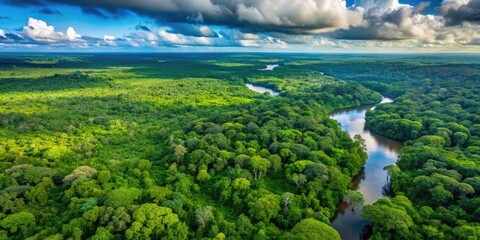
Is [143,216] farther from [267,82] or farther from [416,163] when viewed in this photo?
[267,82]

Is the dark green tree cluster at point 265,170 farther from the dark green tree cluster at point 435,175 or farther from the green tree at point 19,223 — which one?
the green tree at point 19,223

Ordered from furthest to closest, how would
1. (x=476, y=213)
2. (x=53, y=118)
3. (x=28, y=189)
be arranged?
1. (x=53, y=118)
2. (x=28, y=189)
3. (x=476, y=213)

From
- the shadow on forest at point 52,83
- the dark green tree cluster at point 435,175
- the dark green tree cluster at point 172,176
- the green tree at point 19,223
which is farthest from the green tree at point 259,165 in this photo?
the shadow on forest at point 52,83

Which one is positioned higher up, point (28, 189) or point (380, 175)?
point (28, 189)

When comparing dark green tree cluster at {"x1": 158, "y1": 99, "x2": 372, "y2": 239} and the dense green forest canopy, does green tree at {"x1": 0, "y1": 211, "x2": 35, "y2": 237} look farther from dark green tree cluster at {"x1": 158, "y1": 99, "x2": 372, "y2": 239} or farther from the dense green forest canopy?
dark green tree cluster at {"x1": 158, "y1": 99, "x2": 372, "y2": 239}

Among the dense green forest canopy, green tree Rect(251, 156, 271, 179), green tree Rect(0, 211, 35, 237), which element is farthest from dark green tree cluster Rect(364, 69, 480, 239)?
green tree Rect(0, 211, 35, 237)

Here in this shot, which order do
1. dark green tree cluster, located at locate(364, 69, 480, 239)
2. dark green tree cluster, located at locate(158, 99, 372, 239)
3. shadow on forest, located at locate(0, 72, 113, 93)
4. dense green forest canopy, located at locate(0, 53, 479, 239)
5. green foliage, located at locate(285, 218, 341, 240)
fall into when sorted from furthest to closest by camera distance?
1. shadow on forest, located at locate(0, 72, 113, 93)
2. dark green tree cluster, located at locate(158, 99, 372, 239)
3. dark green tree cluster, located at locate(364, 69, 480, 239)
4. dense green forest canopy, located at locate(0, 53, 479, 239)
5. green foliage, located at locate(285, 218, 341, 240)

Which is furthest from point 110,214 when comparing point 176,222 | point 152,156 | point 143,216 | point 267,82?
point 267,82
